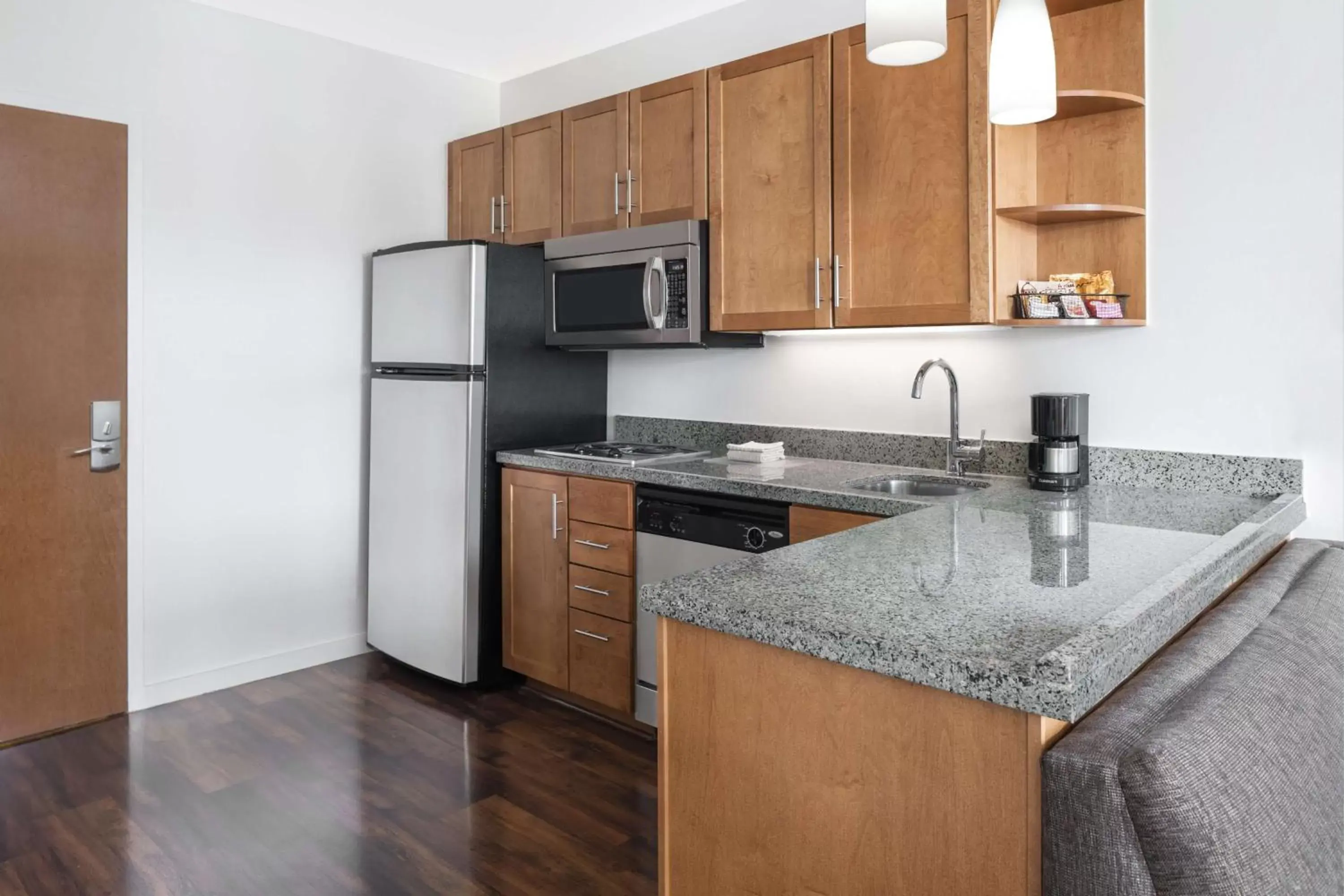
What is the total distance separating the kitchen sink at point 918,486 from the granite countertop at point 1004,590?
45 centimetres

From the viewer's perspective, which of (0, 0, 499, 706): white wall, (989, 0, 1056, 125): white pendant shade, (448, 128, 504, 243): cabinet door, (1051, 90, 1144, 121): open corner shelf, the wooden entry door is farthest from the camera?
(448, 128, 504, 243): cabinet door

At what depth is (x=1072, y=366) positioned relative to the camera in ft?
8.82

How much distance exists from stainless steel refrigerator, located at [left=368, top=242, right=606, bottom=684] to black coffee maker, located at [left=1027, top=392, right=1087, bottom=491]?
74.2 inches

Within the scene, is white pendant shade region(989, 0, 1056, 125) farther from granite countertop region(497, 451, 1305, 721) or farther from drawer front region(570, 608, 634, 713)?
drawer front region(570, 608, 634, 713)

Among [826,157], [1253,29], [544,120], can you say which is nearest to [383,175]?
[544,120]

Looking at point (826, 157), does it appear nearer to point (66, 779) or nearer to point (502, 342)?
point (502, 342)

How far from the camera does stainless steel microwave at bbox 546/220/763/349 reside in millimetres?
3150

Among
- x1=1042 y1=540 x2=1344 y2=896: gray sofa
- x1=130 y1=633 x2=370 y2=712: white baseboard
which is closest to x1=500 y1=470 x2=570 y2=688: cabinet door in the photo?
x1=130 y1=633 x2=370 y2=712: white baseboard

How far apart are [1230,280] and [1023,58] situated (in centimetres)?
116

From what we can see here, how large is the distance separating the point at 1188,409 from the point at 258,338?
3.18 metres

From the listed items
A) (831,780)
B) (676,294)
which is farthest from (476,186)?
(831,780)

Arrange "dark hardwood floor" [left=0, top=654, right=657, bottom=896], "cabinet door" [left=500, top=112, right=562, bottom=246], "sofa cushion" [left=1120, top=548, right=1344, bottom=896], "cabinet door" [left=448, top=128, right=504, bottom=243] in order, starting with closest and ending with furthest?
"sofa cushion" [left=1120, top=548, right=1344, bottom=896] < "dark hardwood floor" [left=0, top=654, right=657, bottom=896] < "cabinet door" [left=500, top=112, right=562, bottom=246] < "cabinet door" [left=448, top=128, right=504, bottom=243]

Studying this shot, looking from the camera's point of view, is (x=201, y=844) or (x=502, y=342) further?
(x=502, y=342)

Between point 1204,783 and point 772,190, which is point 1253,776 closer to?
point 1204,783
